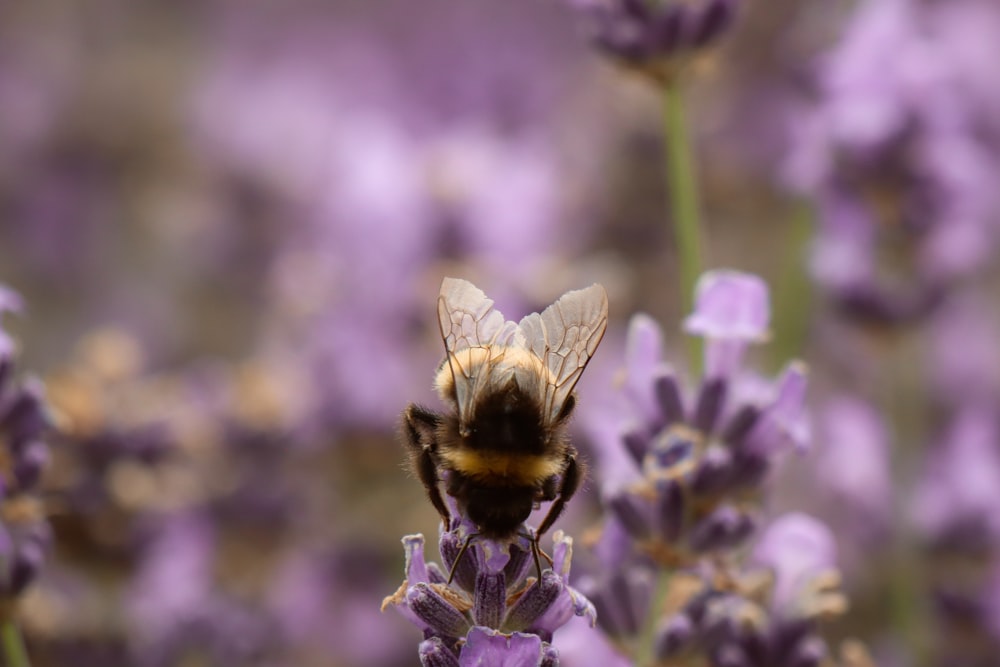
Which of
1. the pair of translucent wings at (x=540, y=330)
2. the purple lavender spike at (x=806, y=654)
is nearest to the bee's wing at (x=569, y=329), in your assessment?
the pair of translucent wings at (x=540, y=330)

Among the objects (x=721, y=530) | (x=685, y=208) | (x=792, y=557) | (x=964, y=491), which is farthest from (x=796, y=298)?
(x=721, y=530)

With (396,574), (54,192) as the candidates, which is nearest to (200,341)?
(54,192)

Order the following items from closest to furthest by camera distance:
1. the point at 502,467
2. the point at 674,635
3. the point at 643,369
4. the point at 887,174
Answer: the point at 502,467 → the point at 674,635 → the point at 643,369 → the point at 887,174

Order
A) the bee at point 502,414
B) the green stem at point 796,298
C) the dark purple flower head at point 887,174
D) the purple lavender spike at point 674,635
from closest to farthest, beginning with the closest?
the bee at point 502,414 < the purple lavender spike at point 674,635 < the dark purple flower head at point 887,174 < the green stem at point 796,298

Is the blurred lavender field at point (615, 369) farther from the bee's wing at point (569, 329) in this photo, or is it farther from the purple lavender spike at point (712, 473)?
the bee's wing at point (569, 329)

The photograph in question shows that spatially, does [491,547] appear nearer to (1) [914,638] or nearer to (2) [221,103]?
(1) [914,638]

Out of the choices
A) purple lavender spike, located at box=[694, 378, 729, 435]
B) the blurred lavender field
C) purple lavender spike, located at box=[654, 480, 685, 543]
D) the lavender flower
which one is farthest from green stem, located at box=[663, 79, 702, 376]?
the lavender flower

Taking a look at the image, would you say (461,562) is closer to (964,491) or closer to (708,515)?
(708,515)

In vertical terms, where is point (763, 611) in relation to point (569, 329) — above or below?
below
